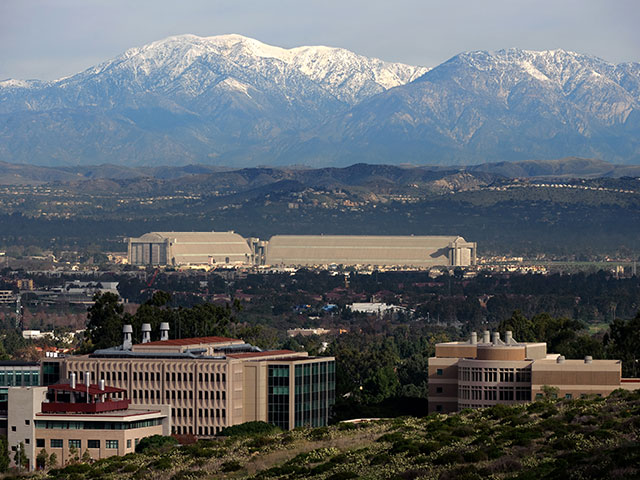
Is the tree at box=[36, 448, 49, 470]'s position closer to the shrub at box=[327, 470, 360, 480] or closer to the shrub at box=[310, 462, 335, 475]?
the shrub at box=[310, 462, 335, 475]

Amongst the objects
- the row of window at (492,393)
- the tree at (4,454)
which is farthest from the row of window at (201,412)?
the row of window at (492,393)

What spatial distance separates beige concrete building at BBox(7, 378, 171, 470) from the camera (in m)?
112

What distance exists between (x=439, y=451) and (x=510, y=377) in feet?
185

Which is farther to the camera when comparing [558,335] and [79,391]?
[558,335]

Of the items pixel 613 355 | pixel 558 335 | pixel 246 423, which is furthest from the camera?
pixel 558 335

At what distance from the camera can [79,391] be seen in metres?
Result: 117

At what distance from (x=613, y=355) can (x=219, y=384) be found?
43.1m

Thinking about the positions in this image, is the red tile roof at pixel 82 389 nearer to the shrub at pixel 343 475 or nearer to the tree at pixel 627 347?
the shrub at pixel 343 475

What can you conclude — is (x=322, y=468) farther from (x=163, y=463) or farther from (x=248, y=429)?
(x=248, y=429)

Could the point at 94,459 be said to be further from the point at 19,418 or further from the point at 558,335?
the point at 558,335

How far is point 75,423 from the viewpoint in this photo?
114 m

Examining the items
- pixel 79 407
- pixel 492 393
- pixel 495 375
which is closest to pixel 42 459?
pixel 79 407

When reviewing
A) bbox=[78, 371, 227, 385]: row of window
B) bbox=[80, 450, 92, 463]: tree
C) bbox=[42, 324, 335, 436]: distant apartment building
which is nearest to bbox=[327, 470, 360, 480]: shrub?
bbox=[80, 450, 92, 463]: tree

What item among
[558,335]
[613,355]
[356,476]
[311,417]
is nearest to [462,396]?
[311,417]
